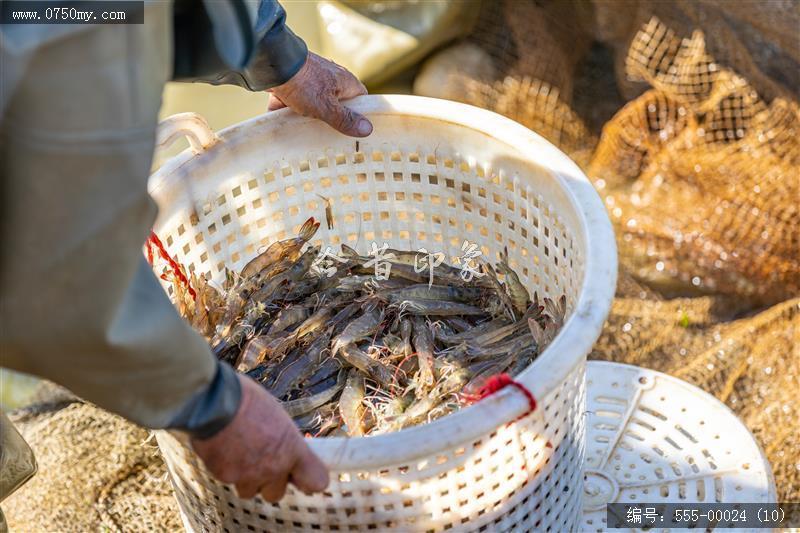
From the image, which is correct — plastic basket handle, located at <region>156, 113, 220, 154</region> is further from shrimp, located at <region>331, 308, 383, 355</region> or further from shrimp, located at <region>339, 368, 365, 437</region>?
shrimp, located at <region>339, 368, 365, 437</region>

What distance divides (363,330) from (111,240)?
3.86 feet

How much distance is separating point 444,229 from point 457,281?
0.21 meters

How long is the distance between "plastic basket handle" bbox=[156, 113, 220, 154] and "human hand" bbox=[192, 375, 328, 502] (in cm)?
79

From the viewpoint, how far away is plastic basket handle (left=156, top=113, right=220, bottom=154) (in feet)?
7.15

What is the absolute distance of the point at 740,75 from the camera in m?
3.78

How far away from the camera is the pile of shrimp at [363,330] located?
2.24 m

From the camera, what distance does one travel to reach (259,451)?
62.4 inches

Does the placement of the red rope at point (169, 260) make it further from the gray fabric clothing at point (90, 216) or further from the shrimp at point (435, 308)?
the gray fabric clothing at point (90, 216)

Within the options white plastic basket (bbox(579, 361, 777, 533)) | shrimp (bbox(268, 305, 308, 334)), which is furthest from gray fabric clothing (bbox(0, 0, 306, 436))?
white plastic basket (bbox(579, 361, 777, 533))

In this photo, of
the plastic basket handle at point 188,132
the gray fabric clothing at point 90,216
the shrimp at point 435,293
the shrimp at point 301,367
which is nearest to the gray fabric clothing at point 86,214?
the gray fabric clothing at point 90,216

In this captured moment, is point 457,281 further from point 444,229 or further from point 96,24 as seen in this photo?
point 96,24

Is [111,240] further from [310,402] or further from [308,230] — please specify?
[308,230]

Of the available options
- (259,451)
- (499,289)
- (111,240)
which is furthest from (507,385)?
(499,289)

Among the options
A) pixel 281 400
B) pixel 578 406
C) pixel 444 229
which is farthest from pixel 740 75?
pixel 281 400
